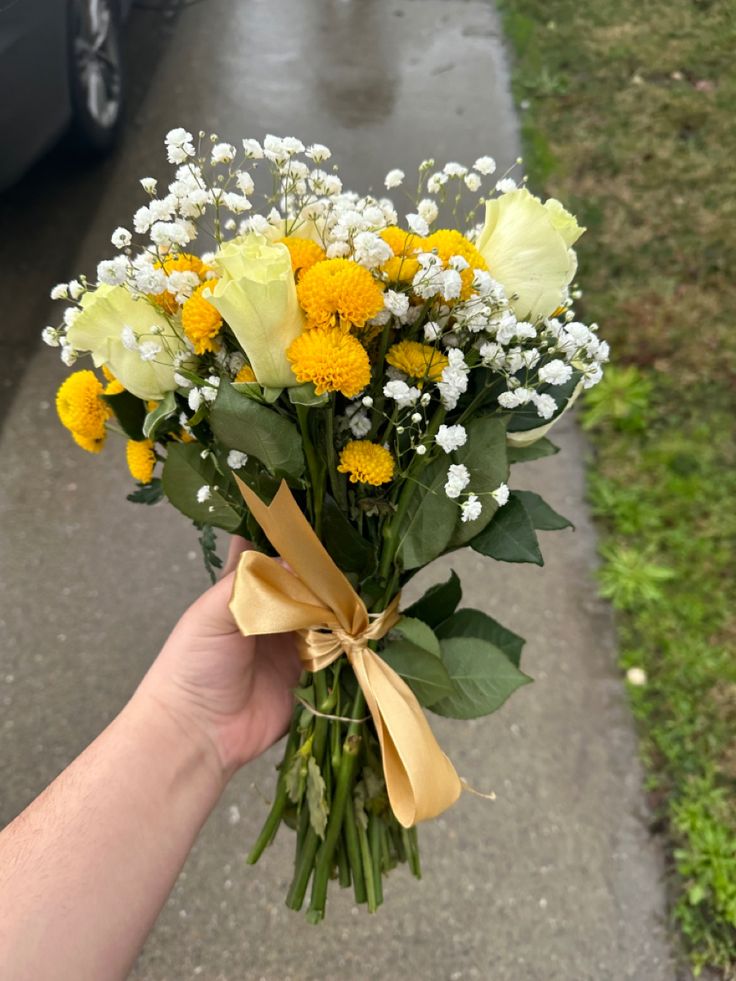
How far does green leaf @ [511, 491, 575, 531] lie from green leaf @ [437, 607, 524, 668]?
22 cm

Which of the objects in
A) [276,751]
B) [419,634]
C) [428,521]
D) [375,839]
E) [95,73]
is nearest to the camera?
[428,521]

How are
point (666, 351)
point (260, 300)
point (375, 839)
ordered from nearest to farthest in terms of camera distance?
point (260, 300)
point (375, 839)
point (666, 351)

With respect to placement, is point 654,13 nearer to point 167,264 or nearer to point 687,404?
point 687,404

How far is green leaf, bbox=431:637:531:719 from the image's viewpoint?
1221 millimetres

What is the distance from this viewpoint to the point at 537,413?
1.11m

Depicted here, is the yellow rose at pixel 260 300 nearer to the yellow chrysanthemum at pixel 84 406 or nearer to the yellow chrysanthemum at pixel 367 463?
the yellow chrysanthemum at pixel 367 463

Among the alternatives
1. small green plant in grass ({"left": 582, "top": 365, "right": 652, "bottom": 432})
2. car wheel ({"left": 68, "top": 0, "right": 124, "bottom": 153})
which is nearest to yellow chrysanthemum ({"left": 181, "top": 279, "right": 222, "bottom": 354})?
small green plant in grass ({"left": 582, "top": 365, "right": 652, "bottom": 432})

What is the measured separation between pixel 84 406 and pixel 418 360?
52cm

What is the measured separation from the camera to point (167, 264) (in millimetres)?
1007

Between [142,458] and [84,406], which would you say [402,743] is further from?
[84,406]

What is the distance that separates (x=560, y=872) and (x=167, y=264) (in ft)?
5.78

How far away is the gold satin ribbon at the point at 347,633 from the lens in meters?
1.11

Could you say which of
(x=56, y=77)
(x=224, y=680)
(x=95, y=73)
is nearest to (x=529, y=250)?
(x=224, y=680)

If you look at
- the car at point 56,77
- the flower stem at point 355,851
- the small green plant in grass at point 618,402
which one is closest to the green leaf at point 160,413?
the flower stem at point 355,851
